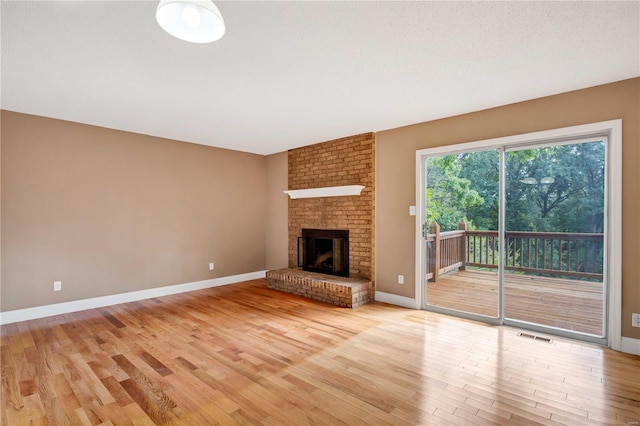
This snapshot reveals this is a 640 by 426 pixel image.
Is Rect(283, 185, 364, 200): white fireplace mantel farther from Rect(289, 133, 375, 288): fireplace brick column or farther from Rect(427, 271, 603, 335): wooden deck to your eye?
Rect(427, 271, 603, 335): wooden deck

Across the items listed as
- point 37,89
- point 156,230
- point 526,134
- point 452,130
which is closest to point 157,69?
point 37,89

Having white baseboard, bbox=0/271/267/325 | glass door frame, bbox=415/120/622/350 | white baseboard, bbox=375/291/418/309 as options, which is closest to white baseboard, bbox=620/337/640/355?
glass door frame, bbox=415/120/622/350

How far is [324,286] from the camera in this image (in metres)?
4.49

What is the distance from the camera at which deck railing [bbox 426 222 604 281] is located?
10.2ft

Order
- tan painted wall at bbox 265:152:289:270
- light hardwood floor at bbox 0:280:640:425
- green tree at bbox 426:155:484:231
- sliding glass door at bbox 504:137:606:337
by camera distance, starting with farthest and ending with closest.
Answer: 1. tan painted wall at bbox 265:152:289:270
2. green tree at bbox 426:155:484:231
3. sliding glass door at bbox 504:137:606:337
4. light hardwood floor at bbox 0:280:640:425

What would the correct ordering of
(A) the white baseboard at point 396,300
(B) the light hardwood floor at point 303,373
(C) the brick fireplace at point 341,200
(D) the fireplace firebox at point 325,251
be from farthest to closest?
(D) the fireplace firebox at point 325,251 < (C) the brick fireplace at point 341,200 < (A) the white baseboard at point 396,300 < (B) the light hardwood floor at point 303,373

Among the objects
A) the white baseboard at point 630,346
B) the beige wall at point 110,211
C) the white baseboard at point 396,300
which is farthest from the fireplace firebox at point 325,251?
the white baseboard at point 630,346

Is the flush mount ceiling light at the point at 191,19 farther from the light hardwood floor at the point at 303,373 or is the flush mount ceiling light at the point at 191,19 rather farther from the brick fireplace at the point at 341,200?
the brick fireplace at the point at 341,200

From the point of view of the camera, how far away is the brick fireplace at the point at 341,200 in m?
4.63

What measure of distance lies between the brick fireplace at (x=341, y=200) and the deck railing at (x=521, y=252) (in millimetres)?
944

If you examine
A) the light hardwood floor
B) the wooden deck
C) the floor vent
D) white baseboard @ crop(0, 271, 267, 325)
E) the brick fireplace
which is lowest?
the floor vent

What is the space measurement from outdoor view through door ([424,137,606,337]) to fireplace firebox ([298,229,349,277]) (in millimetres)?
1348

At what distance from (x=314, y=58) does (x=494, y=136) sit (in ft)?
7.70

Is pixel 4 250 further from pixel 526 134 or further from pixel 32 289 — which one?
pixel 526 134
